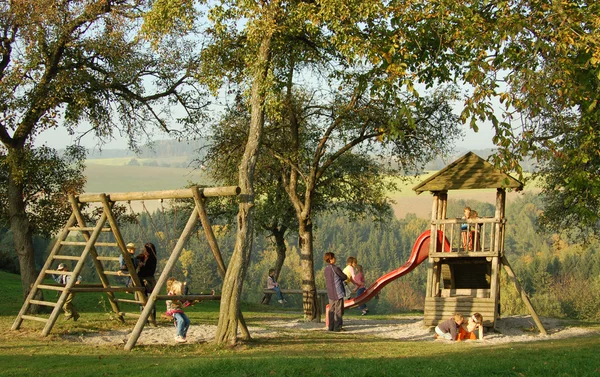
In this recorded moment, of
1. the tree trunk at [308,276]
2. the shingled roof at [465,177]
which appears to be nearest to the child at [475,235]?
the shingled roof at [465,177]

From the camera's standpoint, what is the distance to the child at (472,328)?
1887cm

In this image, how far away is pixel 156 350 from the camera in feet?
49.5

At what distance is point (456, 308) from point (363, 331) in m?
2.50

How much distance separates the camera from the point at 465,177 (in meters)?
21.9

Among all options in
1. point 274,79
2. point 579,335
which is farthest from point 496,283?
point 274,79

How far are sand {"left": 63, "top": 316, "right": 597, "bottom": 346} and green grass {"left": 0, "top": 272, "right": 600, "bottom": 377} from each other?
62cm

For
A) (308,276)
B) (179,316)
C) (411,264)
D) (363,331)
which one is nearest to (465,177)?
(411,264)

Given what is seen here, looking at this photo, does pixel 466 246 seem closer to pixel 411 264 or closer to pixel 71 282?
pixel 411 264

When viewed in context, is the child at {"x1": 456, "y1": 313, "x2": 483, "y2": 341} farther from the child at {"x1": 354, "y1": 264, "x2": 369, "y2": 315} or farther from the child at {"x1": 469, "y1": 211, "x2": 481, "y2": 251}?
the child at {"x1": 354, "y1": 264, "x2": 369, "y2": 315}

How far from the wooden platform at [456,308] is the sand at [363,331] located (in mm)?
338

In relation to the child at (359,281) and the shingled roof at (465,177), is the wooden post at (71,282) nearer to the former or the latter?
the shingled roof at (465,177)

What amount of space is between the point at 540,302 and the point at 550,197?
3053 inches

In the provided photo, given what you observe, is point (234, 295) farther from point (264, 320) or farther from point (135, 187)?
point (135, 187)

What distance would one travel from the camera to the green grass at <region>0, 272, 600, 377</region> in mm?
11766
